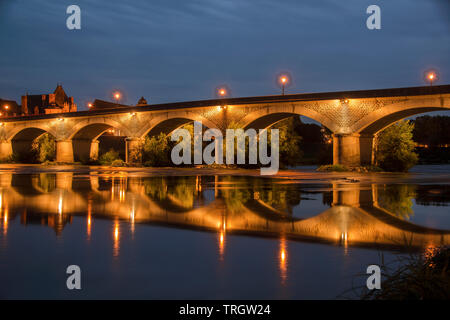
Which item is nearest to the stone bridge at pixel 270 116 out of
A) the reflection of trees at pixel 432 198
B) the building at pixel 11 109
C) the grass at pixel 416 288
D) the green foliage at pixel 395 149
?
the green foliage at pixel 395 149

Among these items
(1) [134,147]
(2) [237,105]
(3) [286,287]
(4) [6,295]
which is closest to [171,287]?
(3) [286,287]

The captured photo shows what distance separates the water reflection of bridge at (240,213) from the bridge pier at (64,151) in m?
38.5

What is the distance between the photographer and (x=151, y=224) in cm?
1045

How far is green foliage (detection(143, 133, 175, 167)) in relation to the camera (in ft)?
147

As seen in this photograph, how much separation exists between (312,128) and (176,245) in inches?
4052

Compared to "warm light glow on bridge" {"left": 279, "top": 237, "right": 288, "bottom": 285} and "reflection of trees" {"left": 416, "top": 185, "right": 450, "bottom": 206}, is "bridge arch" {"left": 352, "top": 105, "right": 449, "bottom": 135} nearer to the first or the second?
"reflection of trees" {"left": 416, "top": 185, "right": 450, "bottom": 206}

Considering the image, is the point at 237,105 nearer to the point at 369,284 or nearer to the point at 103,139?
the point at 369,284

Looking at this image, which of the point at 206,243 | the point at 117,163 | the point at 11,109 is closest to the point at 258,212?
the point at 206,243

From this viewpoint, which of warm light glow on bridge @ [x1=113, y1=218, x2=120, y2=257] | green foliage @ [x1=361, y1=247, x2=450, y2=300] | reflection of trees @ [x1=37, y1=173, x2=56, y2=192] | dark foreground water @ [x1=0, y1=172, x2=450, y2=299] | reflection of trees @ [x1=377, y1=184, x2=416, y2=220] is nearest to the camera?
green foliage @ [x1=361, y1=247, x2=450, y2=300]

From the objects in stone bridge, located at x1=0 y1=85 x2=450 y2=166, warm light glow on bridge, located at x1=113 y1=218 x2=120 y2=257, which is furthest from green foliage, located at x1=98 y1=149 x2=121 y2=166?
warm light glow on bridge, located at x1=113 y1=218 x2=120 y2=257

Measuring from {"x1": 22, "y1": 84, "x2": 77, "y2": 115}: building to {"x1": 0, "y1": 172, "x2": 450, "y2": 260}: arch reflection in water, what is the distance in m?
94.5

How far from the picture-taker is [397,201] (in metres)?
14.9

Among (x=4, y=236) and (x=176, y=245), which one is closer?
(x=176, y=245)

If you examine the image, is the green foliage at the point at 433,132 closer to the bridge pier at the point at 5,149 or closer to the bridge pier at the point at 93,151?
the bridge pier at the point at 93,151
